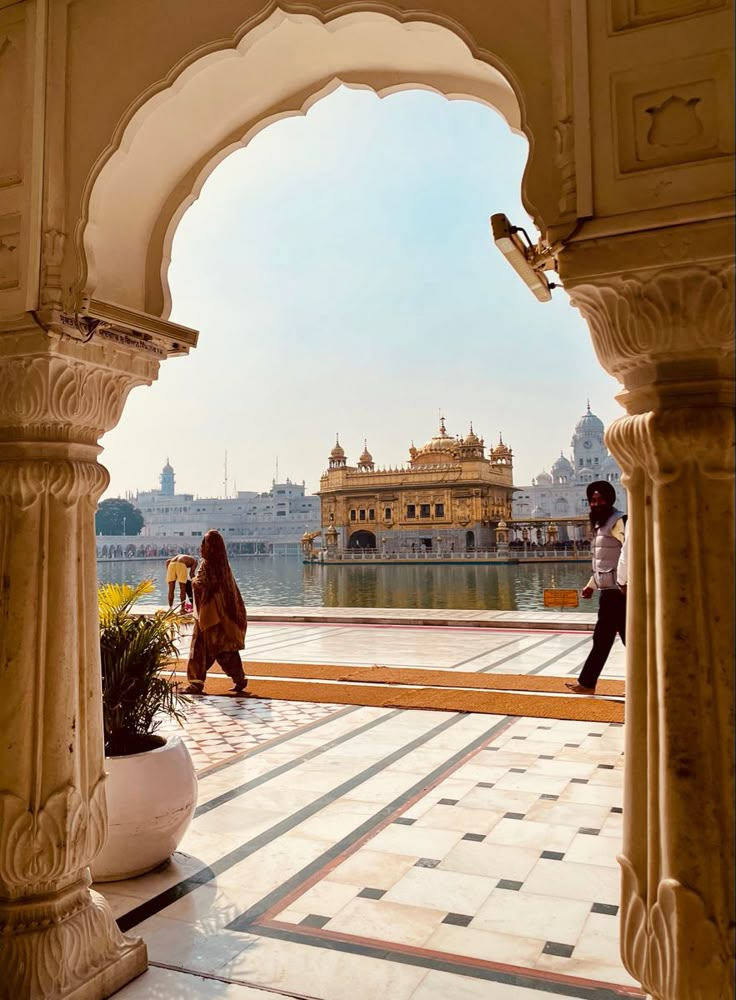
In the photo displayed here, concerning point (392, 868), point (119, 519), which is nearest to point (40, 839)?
point (392, 868)

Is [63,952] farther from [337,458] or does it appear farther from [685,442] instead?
[337,458]

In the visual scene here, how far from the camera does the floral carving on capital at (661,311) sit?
1.36 m

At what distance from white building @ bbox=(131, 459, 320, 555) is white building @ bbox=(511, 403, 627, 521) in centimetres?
1784

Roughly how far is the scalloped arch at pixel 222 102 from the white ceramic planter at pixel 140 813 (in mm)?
1363

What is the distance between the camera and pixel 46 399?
6.21 ft

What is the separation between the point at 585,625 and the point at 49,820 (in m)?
7.03

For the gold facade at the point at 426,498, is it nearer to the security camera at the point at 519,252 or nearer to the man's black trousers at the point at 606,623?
the man's black trousers at the point at 606,623

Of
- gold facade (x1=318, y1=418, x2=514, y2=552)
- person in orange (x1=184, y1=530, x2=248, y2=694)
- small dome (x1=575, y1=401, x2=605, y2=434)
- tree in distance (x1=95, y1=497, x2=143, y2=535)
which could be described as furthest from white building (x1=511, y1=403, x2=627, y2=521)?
person in orange (x1=184, y1=530, x2=248, y2=694)

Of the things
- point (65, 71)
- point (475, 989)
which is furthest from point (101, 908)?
point (65, 71)

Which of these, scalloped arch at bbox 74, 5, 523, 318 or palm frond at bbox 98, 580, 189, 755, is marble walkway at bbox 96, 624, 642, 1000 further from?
scalloped arch at bbox 74, 5, 523, 318

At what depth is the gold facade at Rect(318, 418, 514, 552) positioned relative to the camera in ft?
133

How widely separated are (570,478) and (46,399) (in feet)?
224

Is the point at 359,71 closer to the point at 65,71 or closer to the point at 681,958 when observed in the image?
the point at 65,71

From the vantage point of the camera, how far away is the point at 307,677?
5.80 meters
